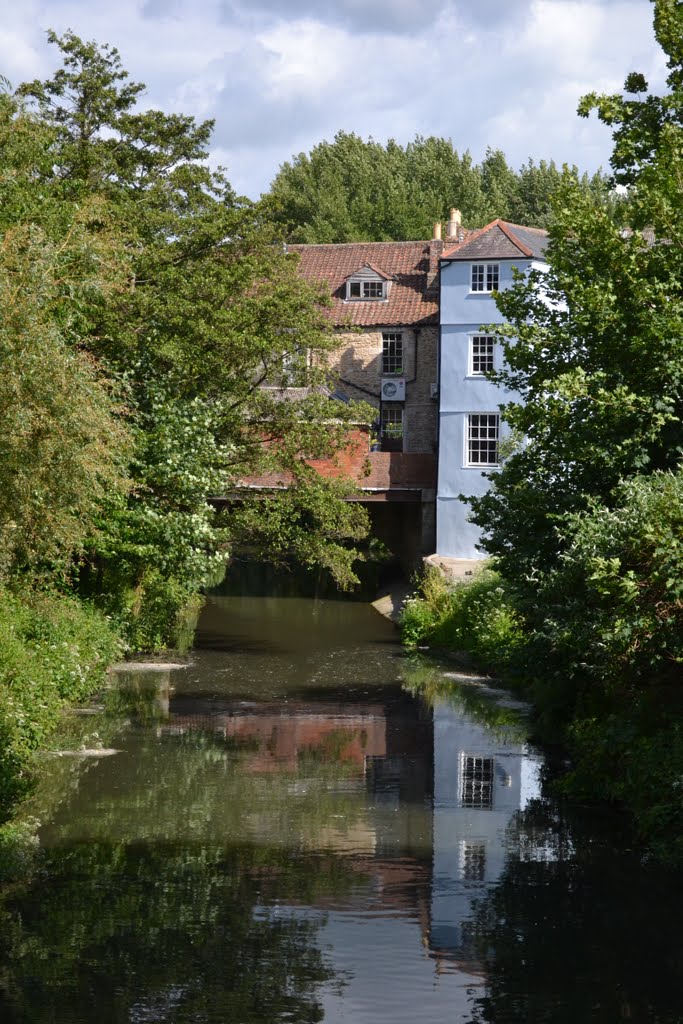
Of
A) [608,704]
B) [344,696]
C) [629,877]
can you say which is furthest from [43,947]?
[344,696]

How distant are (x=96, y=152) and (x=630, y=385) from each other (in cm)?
1998

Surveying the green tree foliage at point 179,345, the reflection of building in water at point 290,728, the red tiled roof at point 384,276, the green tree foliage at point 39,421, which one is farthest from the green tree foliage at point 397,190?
the green tree foliage at point 39,421

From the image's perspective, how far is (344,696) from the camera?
30281 mm

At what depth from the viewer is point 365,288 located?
2381 inches

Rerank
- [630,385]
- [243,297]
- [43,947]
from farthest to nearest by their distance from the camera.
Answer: [243,297] → [630,385] → [43,947]

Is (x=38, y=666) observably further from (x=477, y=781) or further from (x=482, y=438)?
(x=482, y=438)

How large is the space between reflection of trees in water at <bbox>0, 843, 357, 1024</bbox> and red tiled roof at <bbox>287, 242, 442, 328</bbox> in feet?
142

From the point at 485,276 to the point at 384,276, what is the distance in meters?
12.4

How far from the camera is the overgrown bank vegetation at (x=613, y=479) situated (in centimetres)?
1605

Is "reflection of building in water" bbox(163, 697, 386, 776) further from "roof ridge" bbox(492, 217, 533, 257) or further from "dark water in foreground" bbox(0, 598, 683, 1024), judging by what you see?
"roof ridge" bbox(492, 217, 533, 257)

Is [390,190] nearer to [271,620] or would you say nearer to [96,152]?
[271,620]

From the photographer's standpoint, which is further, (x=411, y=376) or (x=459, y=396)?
(x=411, y=376)

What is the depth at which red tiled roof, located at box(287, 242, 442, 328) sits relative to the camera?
194ft

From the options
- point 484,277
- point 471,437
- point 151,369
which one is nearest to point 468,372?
point 471,437
